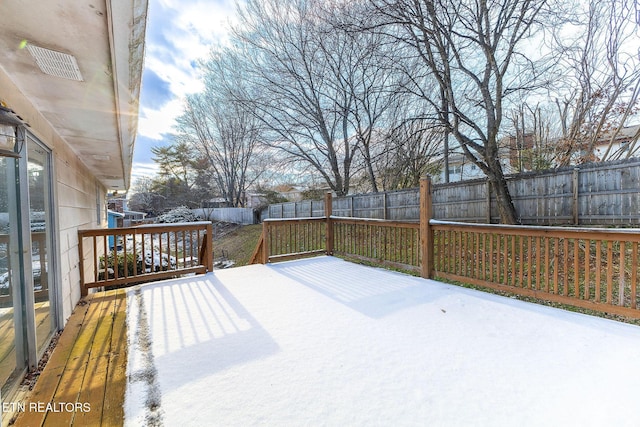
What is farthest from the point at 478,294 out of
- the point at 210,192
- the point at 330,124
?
the point at 210,192

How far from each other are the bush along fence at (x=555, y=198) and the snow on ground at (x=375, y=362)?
3.52 metres

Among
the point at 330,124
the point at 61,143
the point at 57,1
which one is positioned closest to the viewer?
the point at 57,1

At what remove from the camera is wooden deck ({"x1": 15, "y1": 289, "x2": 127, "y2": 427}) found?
60.9 inches

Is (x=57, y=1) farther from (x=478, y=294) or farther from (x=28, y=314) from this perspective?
(x=478, y=294)

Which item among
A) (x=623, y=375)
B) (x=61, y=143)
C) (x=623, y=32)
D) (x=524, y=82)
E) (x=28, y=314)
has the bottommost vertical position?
(x=623, y=375)

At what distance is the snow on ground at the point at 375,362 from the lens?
1531mm

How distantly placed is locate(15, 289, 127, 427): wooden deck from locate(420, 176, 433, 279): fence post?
3666mm

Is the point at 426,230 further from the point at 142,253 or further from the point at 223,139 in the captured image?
the point at 223,139

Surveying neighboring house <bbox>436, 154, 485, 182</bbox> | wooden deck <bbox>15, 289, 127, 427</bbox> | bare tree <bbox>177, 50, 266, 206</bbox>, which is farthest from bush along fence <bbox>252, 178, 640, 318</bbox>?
bare tree <bbox>177, 50, 266, 206</bbox>

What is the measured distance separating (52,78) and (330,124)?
371 inches

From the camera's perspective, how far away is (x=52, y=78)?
191cm

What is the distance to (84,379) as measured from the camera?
6.20 feet

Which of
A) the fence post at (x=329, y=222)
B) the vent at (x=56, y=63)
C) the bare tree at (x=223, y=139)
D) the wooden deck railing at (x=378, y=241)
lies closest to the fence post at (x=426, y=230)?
the wooden deck railing at (x=378, y=241)

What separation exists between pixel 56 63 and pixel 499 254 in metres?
4.43
